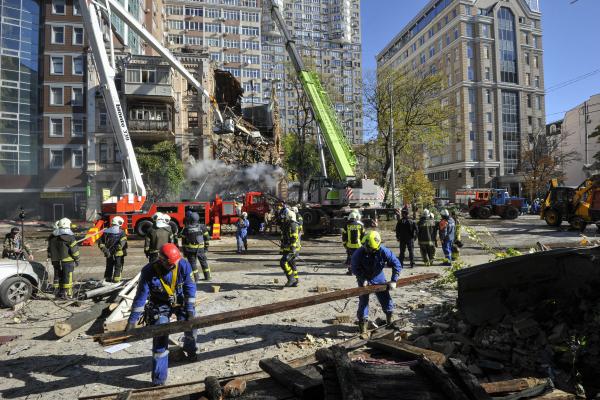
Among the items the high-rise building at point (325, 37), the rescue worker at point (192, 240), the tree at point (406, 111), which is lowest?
the rescue worker at point (192, 240)

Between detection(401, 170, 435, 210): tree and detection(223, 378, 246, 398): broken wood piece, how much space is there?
1164 inches

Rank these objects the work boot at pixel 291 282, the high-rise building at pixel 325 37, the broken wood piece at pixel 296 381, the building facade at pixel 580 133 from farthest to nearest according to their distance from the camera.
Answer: the high-rise building at pixel 325 37 → the building facade at pixel 580 133 → the work boot at pixel 291 282 → the broken wood piece at pixel 296 381

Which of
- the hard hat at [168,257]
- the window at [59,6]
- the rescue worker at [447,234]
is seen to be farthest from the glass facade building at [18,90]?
the hard hat at [168,257]

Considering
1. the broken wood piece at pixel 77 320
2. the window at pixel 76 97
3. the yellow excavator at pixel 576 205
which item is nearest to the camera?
the broken wood piece at pixel 77 320

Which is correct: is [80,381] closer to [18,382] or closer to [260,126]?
[18,382]

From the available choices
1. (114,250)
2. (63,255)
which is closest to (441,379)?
(63,255)

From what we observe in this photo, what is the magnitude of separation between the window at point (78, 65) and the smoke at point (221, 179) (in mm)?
14142

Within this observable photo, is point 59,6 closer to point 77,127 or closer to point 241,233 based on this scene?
point 77,127

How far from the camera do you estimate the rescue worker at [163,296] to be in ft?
13.3

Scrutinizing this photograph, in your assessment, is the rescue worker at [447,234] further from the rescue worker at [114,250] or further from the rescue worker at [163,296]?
the rescue worker at [114,250]

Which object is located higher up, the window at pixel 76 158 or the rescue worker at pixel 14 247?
the window at pixel 76 158

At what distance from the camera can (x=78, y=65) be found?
33.2 m

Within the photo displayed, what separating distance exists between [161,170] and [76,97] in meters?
11.7

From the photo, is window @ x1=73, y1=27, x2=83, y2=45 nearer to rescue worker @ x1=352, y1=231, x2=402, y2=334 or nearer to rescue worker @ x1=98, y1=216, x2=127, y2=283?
rescue worker @ x1=98, y1=216, x2=127, y2=283
